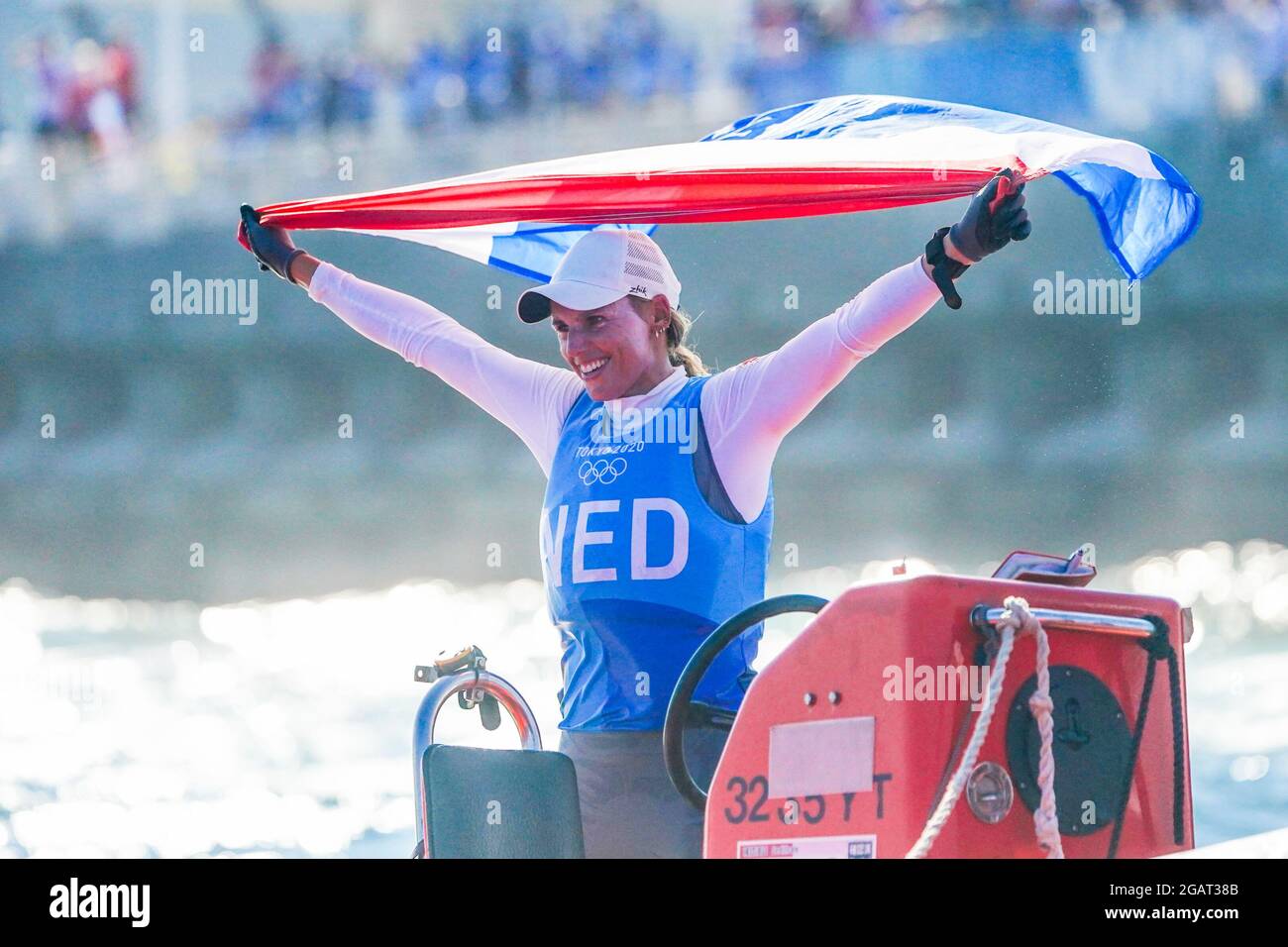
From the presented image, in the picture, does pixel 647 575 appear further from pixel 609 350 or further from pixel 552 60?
pixel 552 60

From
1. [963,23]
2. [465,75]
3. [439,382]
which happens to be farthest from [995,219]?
[439,382]

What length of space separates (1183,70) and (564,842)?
6849 millimetres

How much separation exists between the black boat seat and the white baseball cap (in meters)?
0.82

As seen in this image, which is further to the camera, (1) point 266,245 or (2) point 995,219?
(1) point 266,245

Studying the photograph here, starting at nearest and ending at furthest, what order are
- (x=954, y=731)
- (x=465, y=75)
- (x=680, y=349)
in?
(x=954, y=731), (x=680, y=349), (x=465, y=75)

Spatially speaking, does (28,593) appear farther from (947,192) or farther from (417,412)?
(947,192)

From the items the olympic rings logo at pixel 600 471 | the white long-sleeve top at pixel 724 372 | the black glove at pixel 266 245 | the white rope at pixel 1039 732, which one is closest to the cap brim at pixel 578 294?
the white long-sleeve top at pixel 724 372

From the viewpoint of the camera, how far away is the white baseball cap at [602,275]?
289cm

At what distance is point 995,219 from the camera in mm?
2217

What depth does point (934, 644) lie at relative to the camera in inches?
70.2

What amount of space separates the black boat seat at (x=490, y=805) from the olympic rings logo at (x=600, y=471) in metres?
0.50

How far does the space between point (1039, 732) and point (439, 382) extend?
857 cm

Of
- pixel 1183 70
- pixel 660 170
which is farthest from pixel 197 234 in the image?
pixel 660 170
